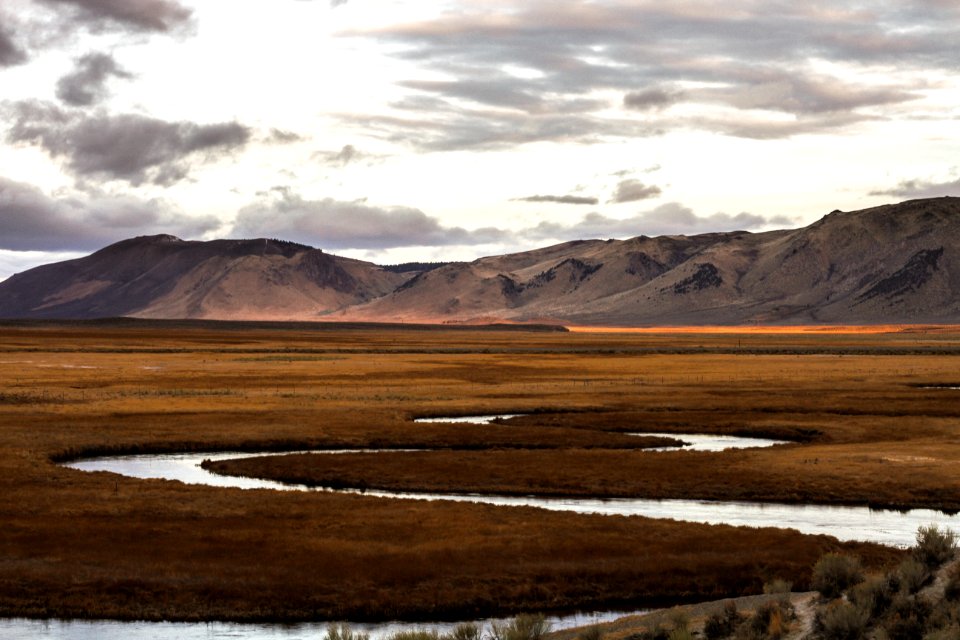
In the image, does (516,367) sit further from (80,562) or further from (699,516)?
(80,562)

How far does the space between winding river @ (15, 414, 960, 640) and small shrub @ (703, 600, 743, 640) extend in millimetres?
4566

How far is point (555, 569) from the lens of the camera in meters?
25.1

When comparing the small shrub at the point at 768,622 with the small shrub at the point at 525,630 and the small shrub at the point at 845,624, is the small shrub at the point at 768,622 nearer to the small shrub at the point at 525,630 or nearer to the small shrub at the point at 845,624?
the small shrub at the point at 845,624

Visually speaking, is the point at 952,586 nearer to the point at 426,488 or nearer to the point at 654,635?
the point at 654,635

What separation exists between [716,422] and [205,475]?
85.5 ft

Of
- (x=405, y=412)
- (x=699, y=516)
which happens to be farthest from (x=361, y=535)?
(x=405, y=412)

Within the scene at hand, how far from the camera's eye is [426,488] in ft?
121

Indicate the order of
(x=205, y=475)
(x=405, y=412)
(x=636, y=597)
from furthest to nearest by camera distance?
1. (x=405, y=412)
2. (x=205, y=475)
3. (x=636, y=597)

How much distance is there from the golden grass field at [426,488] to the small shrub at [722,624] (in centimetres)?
568

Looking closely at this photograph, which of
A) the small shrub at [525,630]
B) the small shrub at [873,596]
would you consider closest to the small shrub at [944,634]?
the small shrub at [873,596]

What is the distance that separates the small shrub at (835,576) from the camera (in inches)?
725

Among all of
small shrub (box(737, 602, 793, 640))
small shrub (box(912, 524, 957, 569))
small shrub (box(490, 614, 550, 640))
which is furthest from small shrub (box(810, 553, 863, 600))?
small shrub (box(490, 614, 550, 640))

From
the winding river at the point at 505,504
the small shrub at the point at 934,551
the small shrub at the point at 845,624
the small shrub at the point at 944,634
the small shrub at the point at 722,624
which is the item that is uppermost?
the small shrub at the point at 934,551

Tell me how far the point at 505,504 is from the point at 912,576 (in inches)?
690
